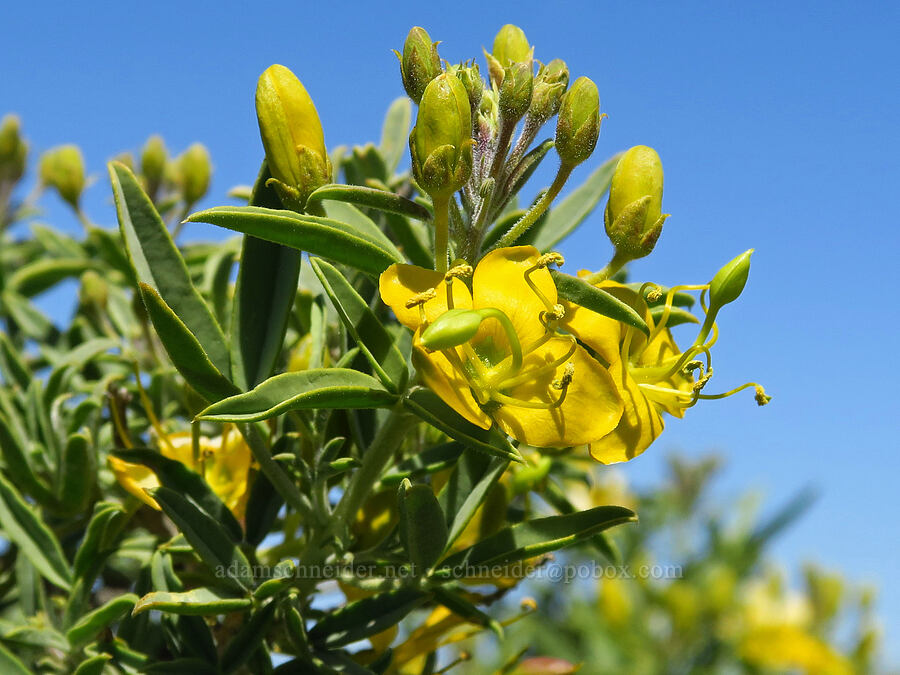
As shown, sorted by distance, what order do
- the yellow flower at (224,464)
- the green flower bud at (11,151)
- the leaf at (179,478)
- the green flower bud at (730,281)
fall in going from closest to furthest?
the green flower bud at (730,281) → the leaf at (179,478) → the yellow flower at (224,464) → the green flower bud at (11,151)

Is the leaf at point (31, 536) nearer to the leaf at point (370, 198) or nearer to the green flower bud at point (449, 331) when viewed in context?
the leaf at point (370, 198)

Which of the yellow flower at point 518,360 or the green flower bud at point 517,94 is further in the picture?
the green flower bud at point 517,94

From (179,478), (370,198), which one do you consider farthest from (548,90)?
(179,478)

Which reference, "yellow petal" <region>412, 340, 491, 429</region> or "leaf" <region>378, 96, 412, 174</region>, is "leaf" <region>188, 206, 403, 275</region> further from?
"leaf" <region>378, 96, 412, 174</region>

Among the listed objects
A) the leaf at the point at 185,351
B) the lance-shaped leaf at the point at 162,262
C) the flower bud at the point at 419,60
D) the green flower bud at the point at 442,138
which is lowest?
the leaf at the point at 185,351

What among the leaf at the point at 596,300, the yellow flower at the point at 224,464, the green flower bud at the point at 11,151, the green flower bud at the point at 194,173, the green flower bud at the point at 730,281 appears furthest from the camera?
the green flower bud at the point at 11,151

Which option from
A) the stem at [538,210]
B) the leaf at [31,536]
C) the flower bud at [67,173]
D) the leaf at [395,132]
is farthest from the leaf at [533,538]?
the flower bud at [67,173]
